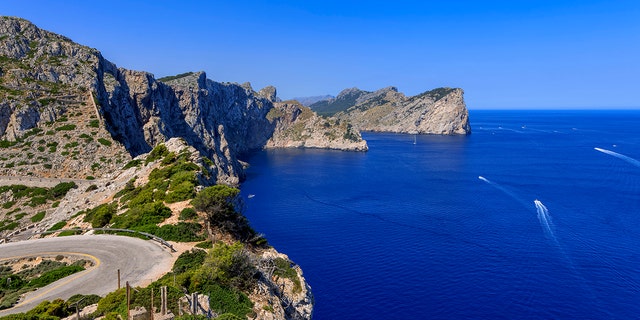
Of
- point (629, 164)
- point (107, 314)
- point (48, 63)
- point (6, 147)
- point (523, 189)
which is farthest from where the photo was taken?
point (629, 164)

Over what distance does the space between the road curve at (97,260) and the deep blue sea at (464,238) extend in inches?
1035

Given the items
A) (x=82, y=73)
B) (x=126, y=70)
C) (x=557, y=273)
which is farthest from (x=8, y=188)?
(x=557, y=273)

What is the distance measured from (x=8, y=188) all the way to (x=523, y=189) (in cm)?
10951

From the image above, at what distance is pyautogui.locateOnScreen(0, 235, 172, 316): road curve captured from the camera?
2555cm

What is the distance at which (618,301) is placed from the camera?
53219 mm

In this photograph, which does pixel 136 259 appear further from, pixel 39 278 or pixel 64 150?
pixel 64 150

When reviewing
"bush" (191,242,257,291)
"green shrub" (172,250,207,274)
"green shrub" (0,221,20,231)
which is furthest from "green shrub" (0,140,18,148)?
"bush" (191,242,257,291)

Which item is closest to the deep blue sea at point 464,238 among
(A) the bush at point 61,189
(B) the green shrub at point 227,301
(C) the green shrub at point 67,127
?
(B) the green shrub at point 227,301

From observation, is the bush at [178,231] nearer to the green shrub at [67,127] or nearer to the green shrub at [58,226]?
the green shrub at [58,226]

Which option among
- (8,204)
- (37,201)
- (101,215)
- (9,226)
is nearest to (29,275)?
(101,215)

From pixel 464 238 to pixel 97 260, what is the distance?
204 ft

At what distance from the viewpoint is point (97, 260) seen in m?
31.3

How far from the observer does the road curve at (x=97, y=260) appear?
2555cm

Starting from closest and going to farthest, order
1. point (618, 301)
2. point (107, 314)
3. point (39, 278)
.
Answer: point (107, 314) → point (39, 278) → point (618, 301)
